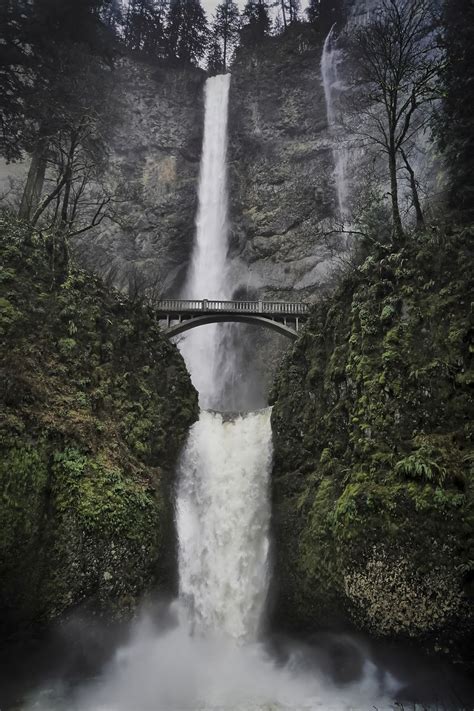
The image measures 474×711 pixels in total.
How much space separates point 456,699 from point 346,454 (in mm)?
4914

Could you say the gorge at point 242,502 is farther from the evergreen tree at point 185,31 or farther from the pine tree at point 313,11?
the evergreen tree at point 185,31

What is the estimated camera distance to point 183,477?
14398mm

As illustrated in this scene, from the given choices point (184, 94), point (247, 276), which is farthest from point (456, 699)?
point (184, 94)

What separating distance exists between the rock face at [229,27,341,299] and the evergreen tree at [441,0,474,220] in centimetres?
1492

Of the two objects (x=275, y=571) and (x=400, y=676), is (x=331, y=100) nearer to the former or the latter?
(x=275, y=571)

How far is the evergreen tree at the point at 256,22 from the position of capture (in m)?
41.3

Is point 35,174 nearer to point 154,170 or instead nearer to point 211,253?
point 211,253

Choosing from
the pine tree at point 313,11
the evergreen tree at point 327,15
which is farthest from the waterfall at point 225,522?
the pine tree at point 313,11

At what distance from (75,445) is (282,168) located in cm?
3009

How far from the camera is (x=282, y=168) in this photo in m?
35.4

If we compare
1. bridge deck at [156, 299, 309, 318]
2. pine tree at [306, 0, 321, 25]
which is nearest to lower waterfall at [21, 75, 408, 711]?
bridge deck at [156, 299, 309, 318]

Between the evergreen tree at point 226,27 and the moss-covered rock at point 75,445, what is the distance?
39900mm

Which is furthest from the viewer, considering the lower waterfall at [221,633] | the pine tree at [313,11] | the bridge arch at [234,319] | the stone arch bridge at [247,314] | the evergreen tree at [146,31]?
the evergreen tree at [146,31]

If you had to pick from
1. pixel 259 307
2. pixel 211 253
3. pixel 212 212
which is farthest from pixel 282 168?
pixel 259 307
